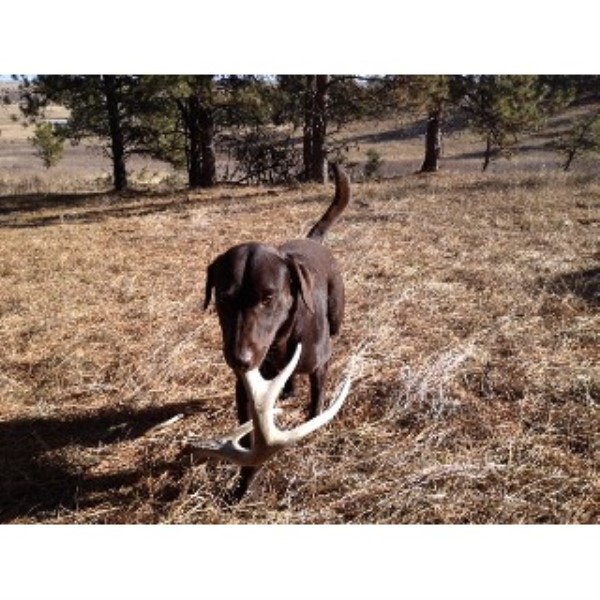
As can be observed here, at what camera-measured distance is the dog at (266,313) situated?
2.55 meters

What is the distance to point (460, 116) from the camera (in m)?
15.6

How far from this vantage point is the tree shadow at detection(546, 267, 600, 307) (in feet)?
18.2

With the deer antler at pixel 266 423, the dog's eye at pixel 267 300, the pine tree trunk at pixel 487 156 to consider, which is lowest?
the pine tree trunk at pixel 487 156

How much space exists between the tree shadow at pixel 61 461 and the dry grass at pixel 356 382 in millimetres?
11

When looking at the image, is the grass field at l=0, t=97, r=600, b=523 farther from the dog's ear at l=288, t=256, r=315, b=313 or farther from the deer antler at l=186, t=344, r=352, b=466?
the dog's ear at l=288, t=256, r=315, b=313

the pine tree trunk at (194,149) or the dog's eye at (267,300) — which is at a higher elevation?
the dog's eye at (267,300)

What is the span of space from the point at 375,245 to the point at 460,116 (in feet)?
30.9

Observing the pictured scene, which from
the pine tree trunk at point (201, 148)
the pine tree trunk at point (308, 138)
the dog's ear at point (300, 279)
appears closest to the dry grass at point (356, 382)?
the dog's ear at point (300, 279)

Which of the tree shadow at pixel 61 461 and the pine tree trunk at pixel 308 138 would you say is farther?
the pine tree trunk at pixel 308 138

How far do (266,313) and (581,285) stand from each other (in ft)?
13.7

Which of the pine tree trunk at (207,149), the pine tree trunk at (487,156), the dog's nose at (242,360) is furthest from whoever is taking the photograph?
the pine tree trunk at (487,156)

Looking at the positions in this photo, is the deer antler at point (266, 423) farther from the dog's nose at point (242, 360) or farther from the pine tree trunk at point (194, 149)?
the pine tree trunk at point (194, 149)

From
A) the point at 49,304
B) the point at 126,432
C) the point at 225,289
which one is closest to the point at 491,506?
the point at 225,289
